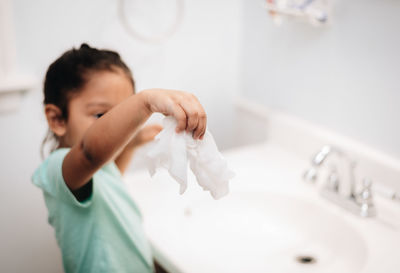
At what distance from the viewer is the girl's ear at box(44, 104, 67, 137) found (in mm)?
566

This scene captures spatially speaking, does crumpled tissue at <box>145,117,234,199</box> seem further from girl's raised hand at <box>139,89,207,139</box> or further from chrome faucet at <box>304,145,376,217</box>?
chrome faucet at <box>304,145,376,217</box>

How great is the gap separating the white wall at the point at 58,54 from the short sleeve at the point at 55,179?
0.9 inches

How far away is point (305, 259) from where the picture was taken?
0.94 metres

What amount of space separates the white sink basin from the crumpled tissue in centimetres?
35

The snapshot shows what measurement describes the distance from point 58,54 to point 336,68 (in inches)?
30.1

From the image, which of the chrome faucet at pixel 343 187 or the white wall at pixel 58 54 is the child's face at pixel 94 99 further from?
the chrome faucet at pixel 343 187

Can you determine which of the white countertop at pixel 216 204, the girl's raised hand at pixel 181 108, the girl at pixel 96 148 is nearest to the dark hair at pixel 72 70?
the girl at pixel 96 148

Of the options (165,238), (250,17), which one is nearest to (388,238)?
(165,238)

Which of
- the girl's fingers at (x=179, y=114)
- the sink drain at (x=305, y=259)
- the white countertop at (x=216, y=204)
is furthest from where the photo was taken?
the sink drain at (x=305, y=259)

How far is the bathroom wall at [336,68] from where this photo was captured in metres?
1.02

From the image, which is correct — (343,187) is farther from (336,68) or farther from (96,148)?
(96,148)

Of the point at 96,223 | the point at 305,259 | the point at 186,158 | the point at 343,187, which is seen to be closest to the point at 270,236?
the point at 305,259

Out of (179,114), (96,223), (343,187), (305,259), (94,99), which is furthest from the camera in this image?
(343,187)

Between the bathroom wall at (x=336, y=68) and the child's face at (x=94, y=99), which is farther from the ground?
the child's face at (x=94, y=99)
